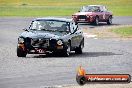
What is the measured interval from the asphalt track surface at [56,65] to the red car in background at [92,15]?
19.4m

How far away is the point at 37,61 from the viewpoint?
845 inches

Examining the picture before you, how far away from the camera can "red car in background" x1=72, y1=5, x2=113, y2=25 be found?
48.9 meters

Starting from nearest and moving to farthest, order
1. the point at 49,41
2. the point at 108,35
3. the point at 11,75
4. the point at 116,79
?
the point at 116,79 < the point at 11,75 < the point at 49,41 < the point at 108,35

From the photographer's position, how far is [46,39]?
74.8 feet

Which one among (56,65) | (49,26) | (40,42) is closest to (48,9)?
(49,26)

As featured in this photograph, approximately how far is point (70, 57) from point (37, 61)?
91.1 inches

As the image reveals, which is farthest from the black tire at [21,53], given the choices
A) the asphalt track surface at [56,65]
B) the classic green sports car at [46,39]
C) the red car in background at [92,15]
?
the red car in background at [92,15]

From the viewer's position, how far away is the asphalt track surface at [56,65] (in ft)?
51.9

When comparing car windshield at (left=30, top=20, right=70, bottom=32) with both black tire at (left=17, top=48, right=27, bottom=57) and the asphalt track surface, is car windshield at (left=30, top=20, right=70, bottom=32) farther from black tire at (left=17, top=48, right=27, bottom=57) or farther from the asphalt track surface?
black tire at (left=17, top=48, right=27, bottom=57)

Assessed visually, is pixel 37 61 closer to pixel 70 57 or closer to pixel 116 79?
pixel 70 57

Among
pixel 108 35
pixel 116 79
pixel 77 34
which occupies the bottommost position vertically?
pixel 108 35

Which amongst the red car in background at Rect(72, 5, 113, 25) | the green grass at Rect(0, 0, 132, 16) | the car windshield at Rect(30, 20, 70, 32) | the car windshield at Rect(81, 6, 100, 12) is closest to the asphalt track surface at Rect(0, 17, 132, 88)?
the car windshield at Rect(30, 20, 70, 32)

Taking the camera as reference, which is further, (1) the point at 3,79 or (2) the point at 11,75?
(2) the point at 11,75

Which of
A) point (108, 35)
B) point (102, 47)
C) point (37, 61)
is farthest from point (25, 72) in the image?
point (108, 35)
